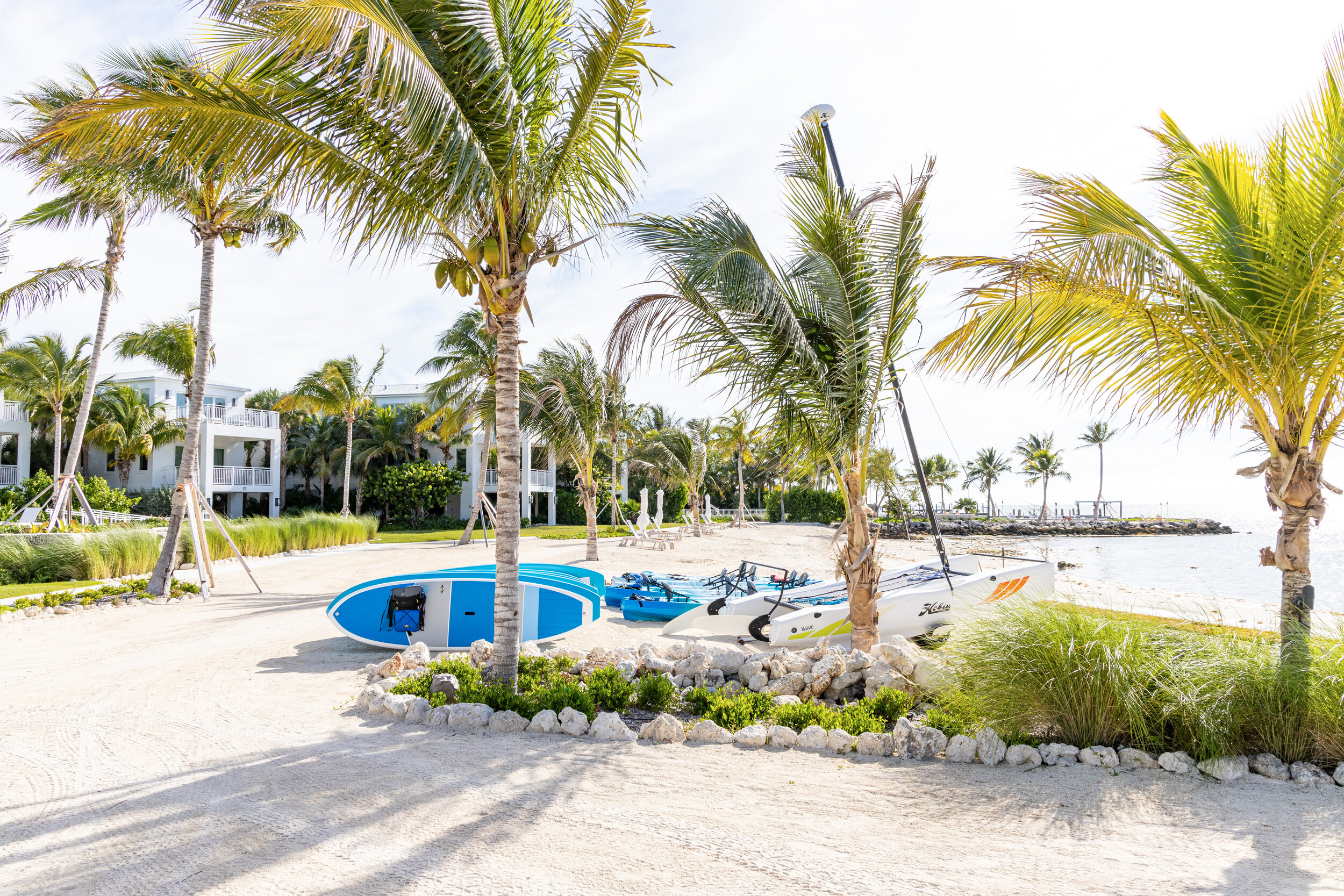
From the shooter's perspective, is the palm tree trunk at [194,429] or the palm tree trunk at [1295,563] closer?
the palm tree trunk at [1295,563]

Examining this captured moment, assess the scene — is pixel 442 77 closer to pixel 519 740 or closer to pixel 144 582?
pixel 519 740

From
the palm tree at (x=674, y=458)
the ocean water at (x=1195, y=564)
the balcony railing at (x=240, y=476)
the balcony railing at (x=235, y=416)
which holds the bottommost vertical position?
the ocean water at (x=1195, y=564)

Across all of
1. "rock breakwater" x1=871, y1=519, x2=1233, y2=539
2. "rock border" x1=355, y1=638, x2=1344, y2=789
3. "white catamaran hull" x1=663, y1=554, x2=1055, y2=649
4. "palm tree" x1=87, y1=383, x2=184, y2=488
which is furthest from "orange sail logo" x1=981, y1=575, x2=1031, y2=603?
"rock breakwater" x1=871, y1=519, x2=1233, y2=539

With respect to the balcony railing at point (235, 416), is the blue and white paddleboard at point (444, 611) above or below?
below

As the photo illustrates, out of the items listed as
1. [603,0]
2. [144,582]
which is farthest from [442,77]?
[144,582]

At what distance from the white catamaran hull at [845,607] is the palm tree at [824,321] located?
5.31 feet

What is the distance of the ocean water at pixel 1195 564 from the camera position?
822 inches

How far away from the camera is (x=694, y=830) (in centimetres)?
354

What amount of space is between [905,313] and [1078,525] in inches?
2619

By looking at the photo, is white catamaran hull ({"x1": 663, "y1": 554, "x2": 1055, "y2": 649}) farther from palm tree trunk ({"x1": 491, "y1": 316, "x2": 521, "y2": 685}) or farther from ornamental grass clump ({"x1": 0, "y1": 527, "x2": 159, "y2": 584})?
ornamental grass clump ({"x1": 0, "y1": 527, "x2": 159, "y2": 584})

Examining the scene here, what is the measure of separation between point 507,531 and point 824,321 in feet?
12.7

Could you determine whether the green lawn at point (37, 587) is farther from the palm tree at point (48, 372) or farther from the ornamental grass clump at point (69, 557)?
the palm tree at point (48, 372)

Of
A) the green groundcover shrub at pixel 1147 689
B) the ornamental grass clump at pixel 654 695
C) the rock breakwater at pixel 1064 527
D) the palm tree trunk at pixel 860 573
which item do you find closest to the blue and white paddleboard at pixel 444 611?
the ornamental grass clump at pixel 654 695

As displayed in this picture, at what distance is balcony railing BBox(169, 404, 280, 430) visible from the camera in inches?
1277
